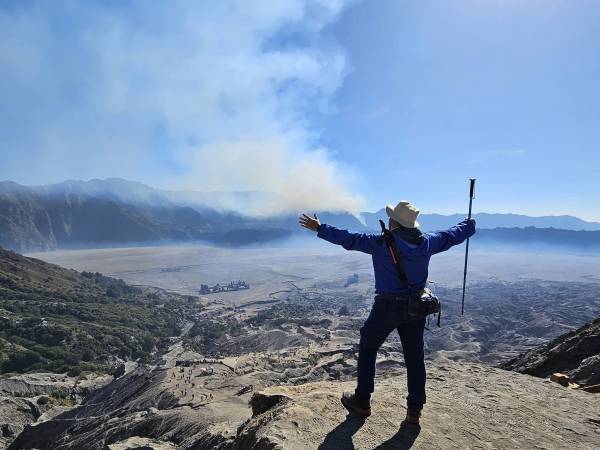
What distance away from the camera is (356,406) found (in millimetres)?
4926

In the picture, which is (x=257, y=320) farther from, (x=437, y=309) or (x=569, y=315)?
(x=437, y=309)

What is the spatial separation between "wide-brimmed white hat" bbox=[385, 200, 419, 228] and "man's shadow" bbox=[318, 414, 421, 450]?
225cm

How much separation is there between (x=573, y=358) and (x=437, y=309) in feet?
31.5

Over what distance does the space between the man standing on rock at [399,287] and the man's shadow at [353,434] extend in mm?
124

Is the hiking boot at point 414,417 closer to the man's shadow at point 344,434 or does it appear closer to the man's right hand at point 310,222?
the man's shadow at point 344,434

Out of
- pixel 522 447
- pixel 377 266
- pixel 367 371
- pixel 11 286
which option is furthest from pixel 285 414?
pixel 11 286

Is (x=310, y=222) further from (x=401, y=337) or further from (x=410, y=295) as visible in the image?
(x=401, y=337)

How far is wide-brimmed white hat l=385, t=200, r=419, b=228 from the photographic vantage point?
466 cm

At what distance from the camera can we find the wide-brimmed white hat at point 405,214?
466 cm

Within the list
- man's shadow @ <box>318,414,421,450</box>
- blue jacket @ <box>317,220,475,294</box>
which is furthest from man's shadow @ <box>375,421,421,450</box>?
blue jacket @ <box>317,220,475,294</box>

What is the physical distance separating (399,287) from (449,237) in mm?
994

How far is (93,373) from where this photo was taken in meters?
56.9

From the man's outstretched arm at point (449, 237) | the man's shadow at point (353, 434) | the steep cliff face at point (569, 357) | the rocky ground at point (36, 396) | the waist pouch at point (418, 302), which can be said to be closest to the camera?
the man's shadow at point (353, 434)

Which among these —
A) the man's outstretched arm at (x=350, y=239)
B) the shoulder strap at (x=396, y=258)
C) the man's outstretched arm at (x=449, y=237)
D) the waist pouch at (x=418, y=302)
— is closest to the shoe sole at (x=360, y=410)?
the waist pouch at (x=418, y=302)
